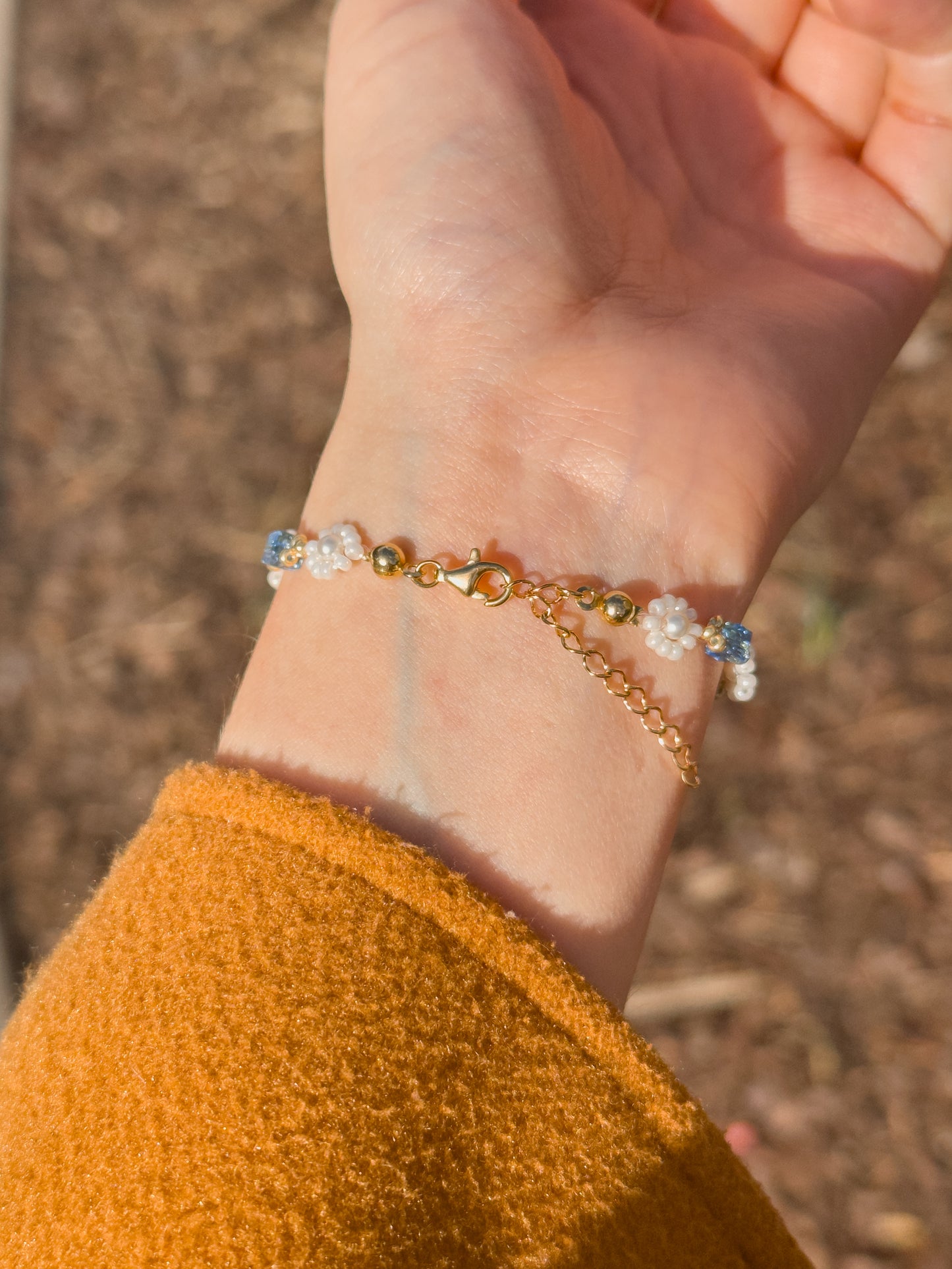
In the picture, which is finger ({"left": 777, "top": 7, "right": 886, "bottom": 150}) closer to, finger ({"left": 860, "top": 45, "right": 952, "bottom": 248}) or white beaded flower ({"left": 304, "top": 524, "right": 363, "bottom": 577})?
finger ({"left": 860, "top": 45, "right": 952, "bottom": 248})

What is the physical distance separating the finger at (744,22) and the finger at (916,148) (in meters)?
0.30

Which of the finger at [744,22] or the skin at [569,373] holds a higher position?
the finger at [744,22]

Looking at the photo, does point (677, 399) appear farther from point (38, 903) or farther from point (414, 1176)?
point (38, 903)

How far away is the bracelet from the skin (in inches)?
Answer: 1.2

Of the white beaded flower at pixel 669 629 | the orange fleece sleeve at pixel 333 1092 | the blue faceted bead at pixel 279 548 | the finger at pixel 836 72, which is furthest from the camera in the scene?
the finger at pixel 836 72

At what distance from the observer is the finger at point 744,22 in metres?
2.28

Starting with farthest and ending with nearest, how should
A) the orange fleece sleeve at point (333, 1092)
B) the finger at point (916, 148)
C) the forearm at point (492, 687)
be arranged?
the finger at point (916, 148) → the forearm at point (492, 687) → the orange fleece sleeve at point (333, 1092)

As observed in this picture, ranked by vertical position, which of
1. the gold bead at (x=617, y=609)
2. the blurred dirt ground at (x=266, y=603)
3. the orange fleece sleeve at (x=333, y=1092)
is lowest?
the blurred dirt ground at (x=266, y=603)

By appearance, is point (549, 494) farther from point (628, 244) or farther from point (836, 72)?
point (836, 72)

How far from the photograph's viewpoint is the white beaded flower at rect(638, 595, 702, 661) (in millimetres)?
1638

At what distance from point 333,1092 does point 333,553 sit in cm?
88

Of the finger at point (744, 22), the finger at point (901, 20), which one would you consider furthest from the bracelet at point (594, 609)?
the finger at point (744, 22)

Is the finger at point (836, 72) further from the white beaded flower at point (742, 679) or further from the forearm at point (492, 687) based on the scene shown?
the white beaded flower at point (742, 679)

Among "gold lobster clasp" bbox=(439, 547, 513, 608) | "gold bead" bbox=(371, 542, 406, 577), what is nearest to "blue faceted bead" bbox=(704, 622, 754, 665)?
"gold lobster clasp" bbox=(439, 547, 513, 608)
